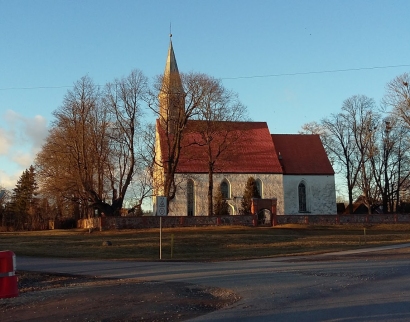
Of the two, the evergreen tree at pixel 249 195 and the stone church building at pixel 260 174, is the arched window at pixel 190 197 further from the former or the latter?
the evergreen tree at pixel 249 195

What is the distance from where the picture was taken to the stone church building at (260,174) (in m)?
56.2

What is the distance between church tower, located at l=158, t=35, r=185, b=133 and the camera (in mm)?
46312

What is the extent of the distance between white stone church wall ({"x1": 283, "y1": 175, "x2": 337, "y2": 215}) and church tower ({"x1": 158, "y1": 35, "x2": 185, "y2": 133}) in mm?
18529

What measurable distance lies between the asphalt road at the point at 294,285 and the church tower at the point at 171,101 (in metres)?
26.8

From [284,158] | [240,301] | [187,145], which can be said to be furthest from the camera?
[284,158]

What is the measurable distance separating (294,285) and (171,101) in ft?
114

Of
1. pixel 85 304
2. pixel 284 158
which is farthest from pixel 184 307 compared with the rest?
pixel 284 158

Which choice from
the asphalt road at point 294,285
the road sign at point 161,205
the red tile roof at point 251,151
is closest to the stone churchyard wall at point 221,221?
the red tile roof at point 251,151

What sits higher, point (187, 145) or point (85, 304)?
point (187, 145)

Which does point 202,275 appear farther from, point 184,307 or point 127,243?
point 127,243

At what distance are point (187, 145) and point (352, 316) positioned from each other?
42.9 m

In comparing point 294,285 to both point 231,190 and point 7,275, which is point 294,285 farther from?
point 231,190

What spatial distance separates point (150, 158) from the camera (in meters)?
47.6

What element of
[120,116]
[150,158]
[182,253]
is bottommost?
[182,253]
